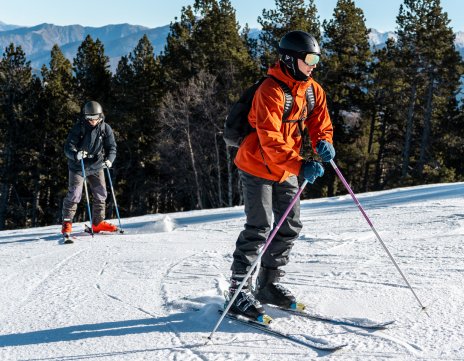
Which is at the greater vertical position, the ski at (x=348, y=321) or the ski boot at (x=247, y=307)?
the ski boot at (x=247, y=307)

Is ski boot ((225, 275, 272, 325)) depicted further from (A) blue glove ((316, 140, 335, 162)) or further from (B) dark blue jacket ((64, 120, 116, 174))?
(B) dark blue jacket ((64, 120, 116, 174))

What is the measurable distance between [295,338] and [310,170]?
1033mm

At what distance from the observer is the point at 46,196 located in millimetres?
33594

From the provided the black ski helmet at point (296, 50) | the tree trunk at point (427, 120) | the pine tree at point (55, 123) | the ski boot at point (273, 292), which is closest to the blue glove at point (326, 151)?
the black ski helmet at point (296, 50)

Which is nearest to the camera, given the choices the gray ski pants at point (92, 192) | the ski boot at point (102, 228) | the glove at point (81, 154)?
the glove at point (81, 154)

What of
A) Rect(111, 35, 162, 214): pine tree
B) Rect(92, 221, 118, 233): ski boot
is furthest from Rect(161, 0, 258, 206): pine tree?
Rect(92, 221, 118, 233): ski boot

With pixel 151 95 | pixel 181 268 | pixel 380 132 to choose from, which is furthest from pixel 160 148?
pixel 181 268

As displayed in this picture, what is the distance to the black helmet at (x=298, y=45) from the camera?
3.16m

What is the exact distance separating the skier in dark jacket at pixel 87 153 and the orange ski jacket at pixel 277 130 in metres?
3.98

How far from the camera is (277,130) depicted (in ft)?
10.1

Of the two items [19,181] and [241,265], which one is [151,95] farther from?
A: [241,265]

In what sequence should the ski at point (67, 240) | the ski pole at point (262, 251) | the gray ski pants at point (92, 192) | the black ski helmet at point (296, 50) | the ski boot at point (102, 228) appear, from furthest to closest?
the ski boot at point (102, 228) < the gray ski pants at point (92, 192) < the ski at point (67, 240) < the black ski helmet at point (296, 50) < the ski pole at point (262, 251)

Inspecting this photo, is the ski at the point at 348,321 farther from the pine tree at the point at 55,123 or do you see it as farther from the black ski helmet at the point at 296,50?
the pine tree at the point at 55,123

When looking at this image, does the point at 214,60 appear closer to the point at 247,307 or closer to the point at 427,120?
the point at 427,120
